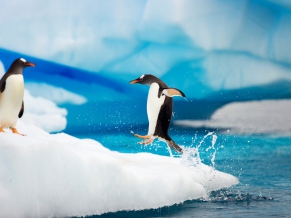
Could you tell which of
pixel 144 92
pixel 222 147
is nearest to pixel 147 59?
pixel 144 92

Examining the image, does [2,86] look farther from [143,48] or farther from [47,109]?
[143,48]

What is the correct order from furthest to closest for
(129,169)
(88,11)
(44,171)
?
(88,11) < (129,169) < (44,171)

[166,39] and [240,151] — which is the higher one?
[166,39]

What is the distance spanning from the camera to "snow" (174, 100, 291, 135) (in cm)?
755

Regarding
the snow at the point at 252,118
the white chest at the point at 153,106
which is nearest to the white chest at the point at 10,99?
the white chest at the point at 153,106

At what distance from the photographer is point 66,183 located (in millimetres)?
4473

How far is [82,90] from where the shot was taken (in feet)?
24.7

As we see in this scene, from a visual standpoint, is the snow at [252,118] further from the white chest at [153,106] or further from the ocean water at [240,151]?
the white chest at [153,106]

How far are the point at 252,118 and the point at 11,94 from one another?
376 cm

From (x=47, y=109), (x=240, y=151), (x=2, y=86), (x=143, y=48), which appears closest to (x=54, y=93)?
(x=47, y=109)

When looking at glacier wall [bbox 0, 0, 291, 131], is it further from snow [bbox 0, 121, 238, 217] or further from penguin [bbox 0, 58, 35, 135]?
snow [bbox 0, 121, 238, 217]

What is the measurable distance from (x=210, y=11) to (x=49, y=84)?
257 centimetres

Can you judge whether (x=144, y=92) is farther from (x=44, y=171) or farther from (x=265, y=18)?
(x=44, y=171)

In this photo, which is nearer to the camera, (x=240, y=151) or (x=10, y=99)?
(x=10, y=99)
